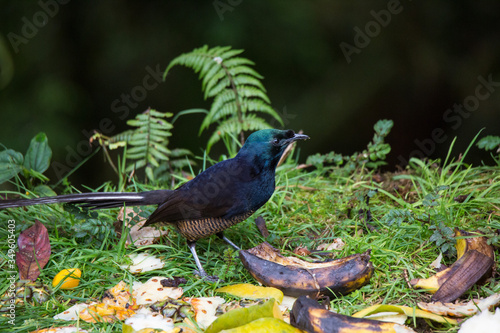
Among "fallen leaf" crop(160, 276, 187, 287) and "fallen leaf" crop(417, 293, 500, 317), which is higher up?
"fallen leaf" crop(160, 276, 187, 287)

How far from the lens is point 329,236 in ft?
11.2

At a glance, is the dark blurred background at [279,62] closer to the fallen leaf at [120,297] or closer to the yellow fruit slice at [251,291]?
the fallen leaf at [120,297]

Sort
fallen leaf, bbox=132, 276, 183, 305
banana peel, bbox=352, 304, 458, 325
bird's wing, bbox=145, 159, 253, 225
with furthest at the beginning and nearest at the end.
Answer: bird's wing, bbox=145, 159, 253, 225 → fallen leaf, bbox=132, 276, 183, 305 → banana peel, bbox=352, 304, 458, 325

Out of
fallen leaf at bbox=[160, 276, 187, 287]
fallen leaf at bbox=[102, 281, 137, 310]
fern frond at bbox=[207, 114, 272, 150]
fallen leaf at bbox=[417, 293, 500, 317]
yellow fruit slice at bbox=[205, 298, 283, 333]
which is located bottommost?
fallen leaf at bbox=[417, 293, 500, 317]

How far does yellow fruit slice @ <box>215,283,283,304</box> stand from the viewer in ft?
8.54

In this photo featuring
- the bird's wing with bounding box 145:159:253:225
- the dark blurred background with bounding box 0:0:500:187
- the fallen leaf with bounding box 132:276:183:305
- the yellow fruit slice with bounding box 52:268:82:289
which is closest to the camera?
the fallen leaf with bounding box 132:276:183:305

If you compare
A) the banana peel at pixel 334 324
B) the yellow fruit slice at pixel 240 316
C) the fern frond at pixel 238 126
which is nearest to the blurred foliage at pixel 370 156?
the fern frond at pixel 238 126

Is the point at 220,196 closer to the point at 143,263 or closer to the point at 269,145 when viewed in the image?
the point at 269,145

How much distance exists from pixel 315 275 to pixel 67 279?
1453mm

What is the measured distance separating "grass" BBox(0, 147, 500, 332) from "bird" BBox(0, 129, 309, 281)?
18 centimetres

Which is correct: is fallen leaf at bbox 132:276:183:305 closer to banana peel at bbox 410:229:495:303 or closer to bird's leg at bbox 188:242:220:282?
bird's leg at bbox 188:242:220:282

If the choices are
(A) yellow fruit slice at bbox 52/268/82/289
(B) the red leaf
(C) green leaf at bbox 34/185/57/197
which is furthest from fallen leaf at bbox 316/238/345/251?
(C) green leaf at bbox 34/185/57/197

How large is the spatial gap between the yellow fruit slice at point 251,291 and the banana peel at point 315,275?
0.05m

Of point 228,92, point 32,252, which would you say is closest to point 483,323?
point 32,252
